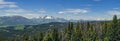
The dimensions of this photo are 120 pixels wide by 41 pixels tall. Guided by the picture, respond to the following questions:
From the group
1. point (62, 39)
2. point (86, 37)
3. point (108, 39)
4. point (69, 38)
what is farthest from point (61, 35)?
point (108, 39)

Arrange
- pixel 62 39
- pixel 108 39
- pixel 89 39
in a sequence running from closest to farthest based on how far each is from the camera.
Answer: pixel 108 39 → pixel 89 39 → pixel 62 39

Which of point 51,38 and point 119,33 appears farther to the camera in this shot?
point 51,38

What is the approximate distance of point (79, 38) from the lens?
12012cm

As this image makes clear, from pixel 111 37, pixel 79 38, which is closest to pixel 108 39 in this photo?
pixel 111 37

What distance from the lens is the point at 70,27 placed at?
A: 133 m

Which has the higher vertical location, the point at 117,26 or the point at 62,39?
the point at 117,26

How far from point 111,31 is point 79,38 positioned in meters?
19.9

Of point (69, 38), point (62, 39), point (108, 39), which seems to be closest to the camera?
point (108, 39)

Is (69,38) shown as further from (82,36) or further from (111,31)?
(111,31)

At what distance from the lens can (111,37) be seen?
10712 cm

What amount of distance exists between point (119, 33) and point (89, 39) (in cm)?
1557

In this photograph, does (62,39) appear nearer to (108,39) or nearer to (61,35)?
(61,35)

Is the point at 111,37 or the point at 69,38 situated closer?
the point at 111,37

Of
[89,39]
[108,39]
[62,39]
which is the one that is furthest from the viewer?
[62,39]
